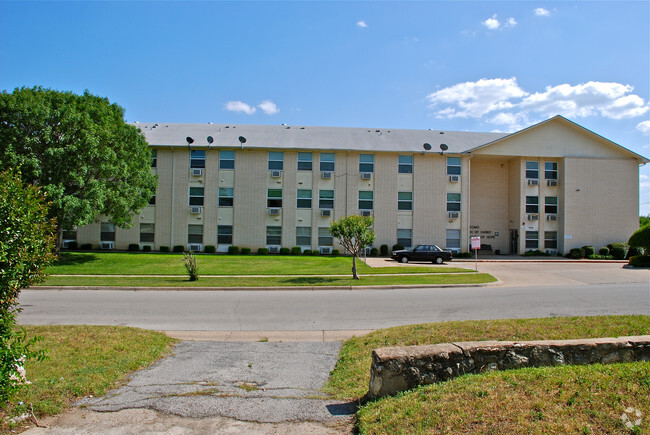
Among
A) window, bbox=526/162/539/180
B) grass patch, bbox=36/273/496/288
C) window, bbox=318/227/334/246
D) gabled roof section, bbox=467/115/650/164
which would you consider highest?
gabled roof section, bbox=467/115/650/164

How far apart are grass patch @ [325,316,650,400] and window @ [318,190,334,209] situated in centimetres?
2695

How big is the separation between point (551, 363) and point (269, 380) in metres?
3.64

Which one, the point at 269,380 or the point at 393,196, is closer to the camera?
the point at 269,380

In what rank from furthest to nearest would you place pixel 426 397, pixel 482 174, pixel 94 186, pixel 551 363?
pixel 482 174
pixel 94 186
pixel 551 363
pixel 426 397

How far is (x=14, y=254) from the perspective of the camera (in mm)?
4410

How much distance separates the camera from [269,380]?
5918mm

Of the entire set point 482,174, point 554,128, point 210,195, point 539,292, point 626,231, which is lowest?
point 539,292

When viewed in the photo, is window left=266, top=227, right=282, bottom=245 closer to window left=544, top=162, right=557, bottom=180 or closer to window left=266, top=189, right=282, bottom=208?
window left=266, top=189, right=282, bottom=208

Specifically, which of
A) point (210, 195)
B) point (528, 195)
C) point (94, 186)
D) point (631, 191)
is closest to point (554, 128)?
point (528, 195)

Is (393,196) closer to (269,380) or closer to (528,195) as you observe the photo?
(528,195)

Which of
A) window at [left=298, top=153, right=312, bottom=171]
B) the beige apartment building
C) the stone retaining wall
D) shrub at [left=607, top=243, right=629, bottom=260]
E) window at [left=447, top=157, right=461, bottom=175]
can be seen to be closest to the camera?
the stone retaining wall

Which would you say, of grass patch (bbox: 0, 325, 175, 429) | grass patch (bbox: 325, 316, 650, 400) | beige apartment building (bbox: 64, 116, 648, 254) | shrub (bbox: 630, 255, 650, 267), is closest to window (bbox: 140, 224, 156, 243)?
beige apartment building (bbox: 64, 116, 648, 254)

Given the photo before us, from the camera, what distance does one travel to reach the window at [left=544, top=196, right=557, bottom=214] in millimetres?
36812

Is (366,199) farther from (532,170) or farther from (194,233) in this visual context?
(532,170)
